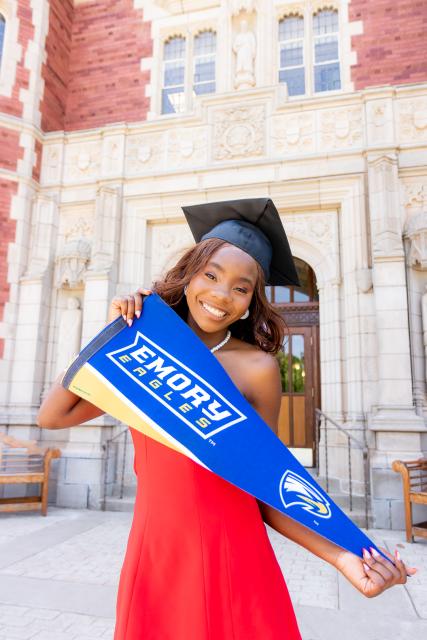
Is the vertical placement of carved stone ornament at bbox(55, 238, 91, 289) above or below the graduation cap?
above

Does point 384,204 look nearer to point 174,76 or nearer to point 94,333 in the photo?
point 94,333

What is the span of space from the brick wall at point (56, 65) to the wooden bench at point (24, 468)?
6055 millimetres

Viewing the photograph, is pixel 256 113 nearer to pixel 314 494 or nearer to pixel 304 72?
pixel 304 72

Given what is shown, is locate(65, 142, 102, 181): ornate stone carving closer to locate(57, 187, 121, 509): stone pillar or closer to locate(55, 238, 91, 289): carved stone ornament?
locate(57, 187, 121, 509): stone pillar

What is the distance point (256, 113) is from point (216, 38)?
2.47 m

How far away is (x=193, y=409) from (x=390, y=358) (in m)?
5.95

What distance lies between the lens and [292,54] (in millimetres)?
8898

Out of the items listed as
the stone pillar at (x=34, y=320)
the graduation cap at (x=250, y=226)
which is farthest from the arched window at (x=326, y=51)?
the graduation cap at (x=250, y=226)

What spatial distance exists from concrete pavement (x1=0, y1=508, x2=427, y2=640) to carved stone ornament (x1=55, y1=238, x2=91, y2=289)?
410 cm

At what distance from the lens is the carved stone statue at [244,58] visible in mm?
8430

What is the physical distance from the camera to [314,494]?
3.24ft

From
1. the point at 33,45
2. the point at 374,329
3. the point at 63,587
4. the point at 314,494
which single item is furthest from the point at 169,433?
the point at 33,45

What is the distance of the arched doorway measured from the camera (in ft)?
27.0

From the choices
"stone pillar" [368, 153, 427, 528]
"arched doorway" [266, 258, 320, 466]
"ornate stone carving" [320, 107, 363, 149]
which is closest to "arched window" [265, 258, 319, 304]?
"arched doorway" [266, 258, 320, 466]
